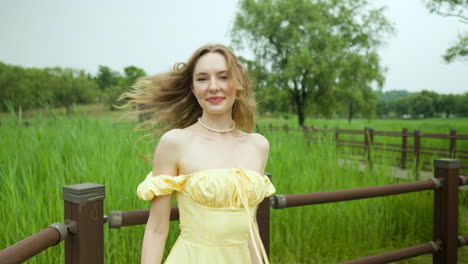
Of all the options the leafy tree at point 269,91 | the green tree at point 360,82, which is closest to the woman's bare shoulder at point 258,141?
the leafy tree at point 269,91

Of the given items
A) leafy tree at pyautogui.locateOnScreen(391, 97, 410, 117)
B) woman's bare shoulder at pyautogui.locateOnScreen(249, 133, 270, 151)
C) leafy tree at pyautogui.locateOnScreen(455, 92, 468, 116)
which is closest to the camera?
woman's bare shoulder at pyautogui.locateOnScreen(249, 133, 270, 151)

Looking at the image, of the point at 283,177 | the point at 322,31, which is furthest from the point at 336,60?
the point at 283,177

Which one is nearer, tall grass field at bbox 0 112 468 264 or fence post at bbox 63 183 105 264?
fence post at bbox 63 183 105 264

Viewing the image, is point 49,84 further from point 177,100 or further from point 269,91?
point 177,100

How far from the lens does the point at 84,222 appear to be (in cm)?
123

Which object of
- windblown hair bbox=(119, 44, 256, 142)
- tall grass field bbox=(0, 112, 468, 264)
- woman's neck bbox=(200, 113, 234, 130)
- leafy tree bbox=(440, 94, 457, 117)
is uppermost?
leafy tree bbox=(440, 94, 457, 117)

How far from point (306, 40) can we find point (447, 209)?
19373mm

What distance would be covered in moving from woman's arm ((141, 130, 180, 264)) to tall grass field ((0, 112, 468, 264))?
55.0 inches

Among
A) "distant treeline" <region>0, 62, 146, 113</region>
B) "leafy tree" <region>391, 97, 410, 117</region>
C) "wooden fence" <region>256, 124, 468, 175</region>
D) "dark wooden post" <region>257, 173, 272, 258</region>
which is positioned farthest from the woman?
"leafy tree" <region>391, 97, 410, 117</region>

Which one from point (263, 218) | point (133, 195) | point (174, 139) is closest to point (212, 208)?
point (174, 139)

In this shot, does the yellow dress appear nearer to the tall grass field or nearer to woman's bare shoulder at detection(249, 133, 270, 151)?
woman's bare shoulder at detection(249, 133, 270, 151)

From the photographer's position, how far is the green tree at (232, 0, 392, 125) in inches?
788

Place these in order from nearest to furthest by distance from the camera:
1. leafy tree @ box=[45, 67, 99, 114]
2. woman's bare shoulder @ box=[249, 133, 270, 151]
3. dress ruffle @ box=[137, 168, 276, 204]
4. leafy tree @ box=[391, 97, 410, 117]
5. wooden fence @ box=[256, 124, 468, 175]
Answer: dress ruffle @ box=[137, 168, 276, 204] < woman's bare shoulder @ box=[249, 133, 270, 151] < wooden fence @ box=[256, 124, 468, 175] < leafy tree @ box=[45, 67, 99, 114] < leafy tree @ box=[391, 97, 410, 117]

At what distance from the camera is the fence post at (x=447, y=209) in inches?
97.9
